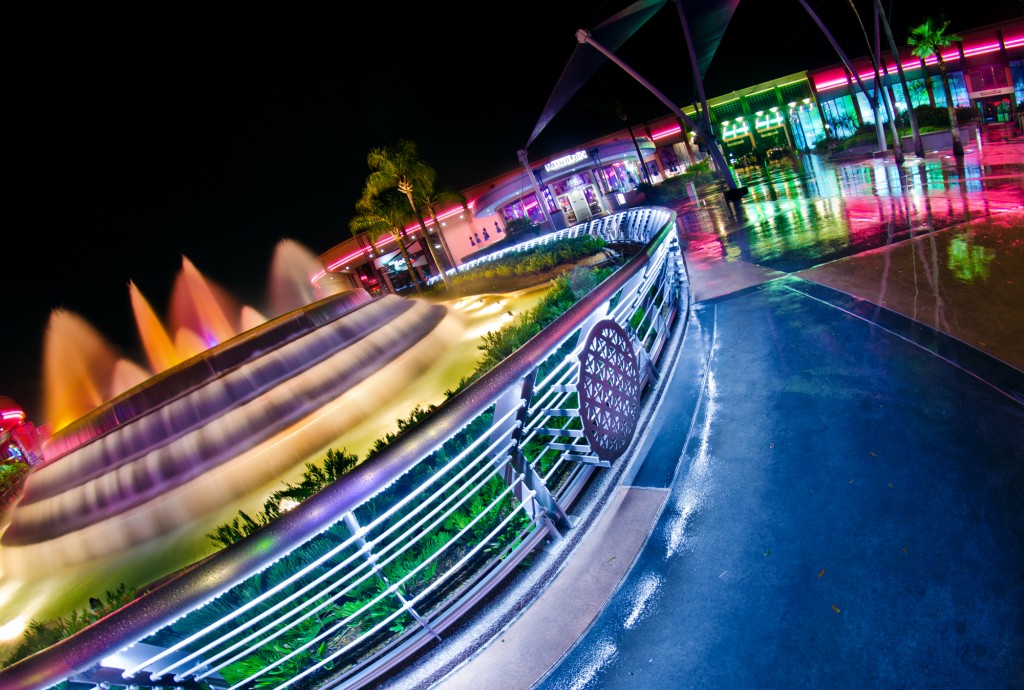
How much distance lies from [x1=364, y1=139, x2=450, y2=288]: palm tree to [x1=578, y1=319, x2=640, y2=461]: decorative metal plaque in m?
30.8

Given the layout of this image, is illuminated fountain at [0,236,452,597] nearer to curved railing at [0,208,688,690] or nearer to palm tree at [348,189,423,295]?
curved railing at [0,208,688,690]

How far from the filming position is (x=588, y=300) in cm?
412

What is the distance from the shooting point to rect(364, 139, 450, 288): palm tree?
3462 centimetres

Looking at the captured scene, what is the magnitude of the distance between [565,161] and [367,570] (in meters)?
39.1

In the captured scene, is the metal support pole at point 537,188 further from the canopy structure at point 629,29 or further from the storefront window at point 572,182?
the storefront window at point 572,182

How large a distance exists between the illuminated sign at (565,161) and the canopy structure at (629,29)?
17.7ft

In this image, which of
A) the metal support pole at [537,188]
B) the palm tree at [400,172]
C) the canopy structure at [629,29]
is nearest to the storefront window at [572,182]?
the canopy structure at [629,29]

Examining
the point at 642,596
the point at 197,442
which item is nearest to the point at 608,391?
the point at 642,596

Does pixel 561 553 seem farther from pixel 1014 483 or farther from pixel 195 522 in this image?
pixel 195 522

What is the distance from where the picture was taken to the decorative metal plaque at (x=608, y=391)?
12.1 ft

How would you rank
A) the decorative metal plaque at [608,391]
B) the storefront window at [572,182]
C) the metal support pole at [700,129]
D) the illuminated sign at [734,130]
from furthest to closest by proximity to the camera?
1. the storefront window at [572,182]
2. the illuminated sign at [734,130]
3. the metal support pole at [700,129]
4. the decorative metal plaque at [608,391]

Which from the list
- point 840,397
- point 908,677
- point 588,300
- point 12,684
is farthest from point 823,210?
point 12,684

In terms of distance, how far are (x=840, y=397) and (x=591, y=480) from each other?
2293 millimetres

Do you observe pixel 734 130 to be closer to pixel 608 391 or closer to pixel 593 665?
pixel 608 391
